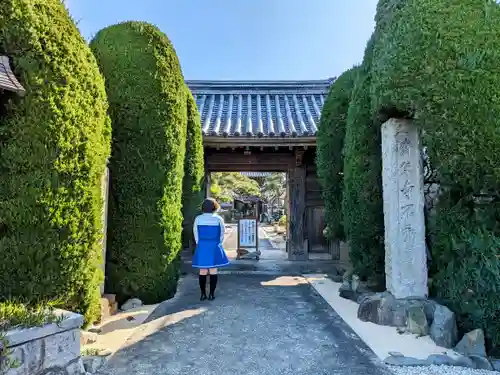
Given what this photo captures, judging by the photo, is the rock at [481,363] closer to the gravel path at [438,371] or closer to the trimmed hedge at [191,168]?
the gravel path at [438,371]

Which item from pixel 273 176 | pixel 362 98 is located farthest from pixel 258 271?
pixel 273 176

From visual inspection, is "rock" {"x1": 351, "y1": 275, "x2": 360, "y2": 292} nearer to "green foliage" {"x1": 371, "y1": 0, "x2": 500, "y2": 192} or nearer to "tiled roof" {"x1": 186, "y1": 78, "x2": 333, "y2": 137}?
"green foliage" {"x1": 371, "y1": 0, "x2": 500, "y2": 192}

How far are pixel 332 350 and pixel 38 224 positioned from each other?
2.92 meters

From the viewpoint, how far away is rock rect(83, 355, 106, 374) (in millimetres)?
2773

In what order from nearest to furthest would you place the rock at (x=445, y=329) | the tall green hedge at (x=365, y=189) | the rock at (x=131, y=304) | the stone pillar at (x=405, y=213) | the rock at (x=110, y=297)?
the rock at (x=445, y=329) → the stone pillar at (x=405, y=213) → the rock at (x=110, y=297) → the rock at (x=131, y=304) → the tall green hedge at (x=365, y=189)

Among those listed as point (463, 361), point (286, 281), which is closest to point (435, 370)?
point (463, 361)

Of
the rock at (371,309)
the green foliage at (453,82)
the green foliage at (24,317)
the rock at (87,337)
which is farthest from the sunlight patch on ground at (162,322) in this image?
the green foliage at (453,82)

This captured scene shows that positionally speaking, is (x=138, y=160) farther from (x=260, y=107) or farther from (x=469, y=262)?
(x=260, y=107)

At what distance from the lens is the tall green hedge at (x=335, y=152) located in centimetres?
647

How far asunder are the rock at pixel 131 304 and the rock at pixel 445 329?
3584 millimetres

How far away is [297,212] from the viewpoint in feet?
28.8

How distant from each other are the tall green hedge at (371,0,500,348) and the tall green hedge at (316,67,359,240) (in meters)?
2.48

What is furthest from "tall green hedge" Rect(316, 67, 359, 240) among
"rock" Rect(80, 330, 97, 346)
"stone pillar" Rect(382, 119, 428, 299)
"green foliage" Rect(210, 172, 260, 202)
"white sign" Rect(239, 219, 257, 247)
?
"green foliage" Rect(210, 172, 260, 202)

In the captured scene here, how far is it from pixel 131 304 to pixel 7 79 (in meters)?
3.12
